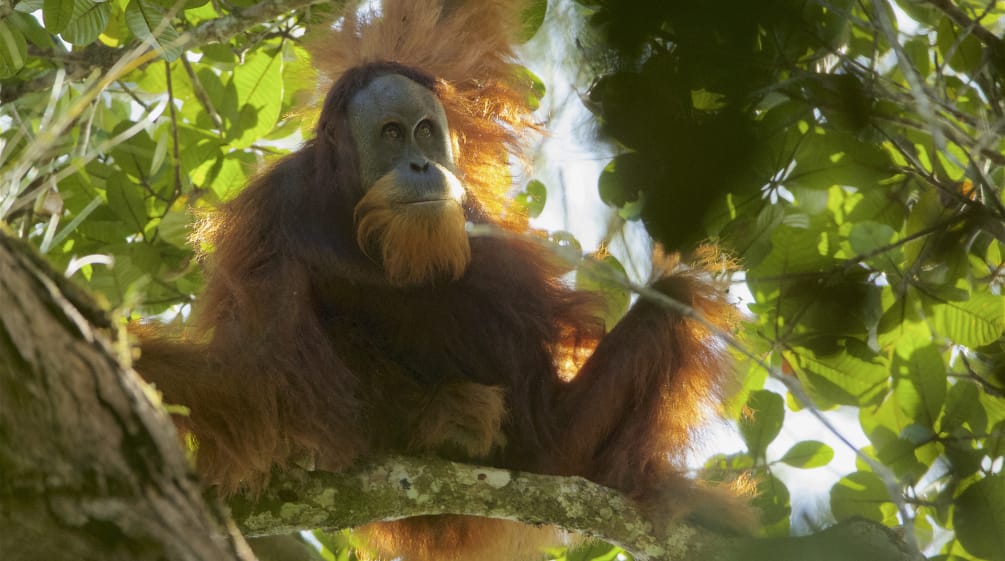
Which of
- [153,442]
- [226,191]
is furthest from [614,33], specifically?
[226,191]

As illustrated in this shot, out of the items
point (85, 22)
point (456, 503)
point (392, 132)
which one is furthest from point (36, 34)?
point (456, 503)

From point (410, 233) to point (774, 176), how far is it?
7.84ft

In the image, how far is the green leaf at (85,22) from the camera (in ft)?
13.6

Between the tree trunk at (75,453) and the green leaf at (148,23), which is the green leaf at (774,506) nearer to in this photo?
the tree trunk at (75,453)

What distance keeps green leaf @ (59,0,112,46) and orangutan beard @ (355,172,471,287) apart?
1205mm

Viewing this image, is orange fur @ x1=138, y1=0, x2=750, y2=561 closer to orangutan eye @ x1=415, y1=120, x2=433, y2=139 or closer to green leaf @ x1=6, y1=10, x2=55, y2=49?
orangutan eye @ x1=415, y1=120, x2=433, y2=139

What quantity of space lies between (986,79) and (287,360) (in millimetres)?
2502

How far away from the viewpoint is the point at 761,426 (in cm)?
452

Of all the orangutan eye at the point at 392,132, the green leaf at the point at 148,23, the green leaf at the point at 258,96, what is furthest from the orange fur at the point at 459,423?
the green leaf at the point at 258,96

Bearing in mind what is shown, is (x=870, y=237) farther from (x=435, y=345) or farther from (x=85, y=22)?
(x=85, y=22)

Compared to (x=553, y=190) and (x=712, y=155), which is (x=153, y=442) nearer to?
(x=712, y=155)

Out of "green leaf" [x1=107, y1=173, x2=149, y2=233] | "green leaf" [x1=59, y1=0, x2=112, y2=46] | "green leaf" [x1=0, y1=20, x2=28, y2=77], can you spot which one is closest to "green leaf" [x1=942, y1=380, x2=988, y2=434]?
"green leaf" [x1=59, y1=0, x2=112, y2=46]

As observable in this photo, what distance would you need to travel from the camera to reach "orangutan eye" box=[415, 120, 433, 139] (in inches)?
176

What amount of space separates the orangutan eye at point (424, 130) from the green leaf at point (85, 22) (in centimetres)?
128
